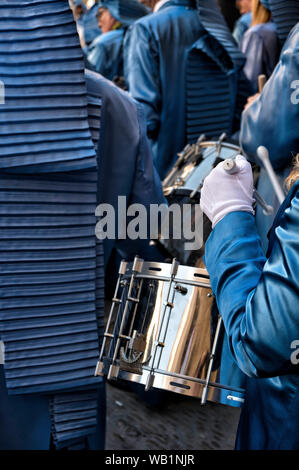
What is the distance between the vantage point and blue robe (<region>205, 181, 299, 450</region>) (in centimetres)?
91

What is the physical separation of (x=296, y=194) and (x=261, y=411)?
54cm

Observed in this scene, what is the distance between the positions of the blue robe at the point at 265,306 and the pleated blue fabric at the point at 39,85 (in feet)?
1.97

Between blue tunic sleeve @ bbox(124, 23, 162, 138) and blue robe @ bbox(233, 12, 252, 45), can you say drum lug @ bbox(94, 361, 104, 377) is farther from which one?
blue robe @ bbox(233, 12, 252, 45)

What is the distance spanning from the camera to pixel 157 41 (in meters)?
3.17

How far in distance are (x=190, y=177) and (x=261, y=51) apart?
83.3 inches

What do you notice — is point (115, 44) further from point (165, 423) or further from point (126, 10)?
point (165, 423)

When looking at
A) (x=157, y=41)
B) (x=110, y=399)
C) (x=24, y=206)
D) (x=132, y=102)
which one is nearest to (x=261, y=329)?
(x=24, y=206)

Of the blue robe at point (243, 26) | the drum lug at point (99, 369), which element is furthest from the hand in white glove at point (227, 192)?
the blue robe at point (243, 26)

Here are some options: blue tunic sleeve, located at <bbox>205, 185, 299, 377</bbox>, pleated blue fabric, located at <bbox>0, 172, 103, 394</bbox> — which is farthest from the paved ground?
blue tunic sleeve, located at <bbox>205, 185, 299, 377</bbox>

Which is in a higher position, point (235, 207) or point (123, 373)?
point (235, 207)

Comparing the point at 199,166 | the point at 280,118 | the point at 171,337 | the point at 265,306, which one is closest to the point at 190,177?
the point at 199,166

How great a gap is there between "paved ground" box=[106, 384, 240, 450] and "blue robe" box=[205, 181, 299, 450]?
1.39 meters

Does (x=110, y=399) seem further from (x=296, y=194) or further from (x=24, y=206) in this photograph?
(x=296, y=194)

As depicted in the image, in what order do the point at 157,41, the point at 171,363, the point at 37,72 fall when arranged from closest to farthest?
1. the point at 171,363
2. the point at 37,72
3. the point at 157,41
